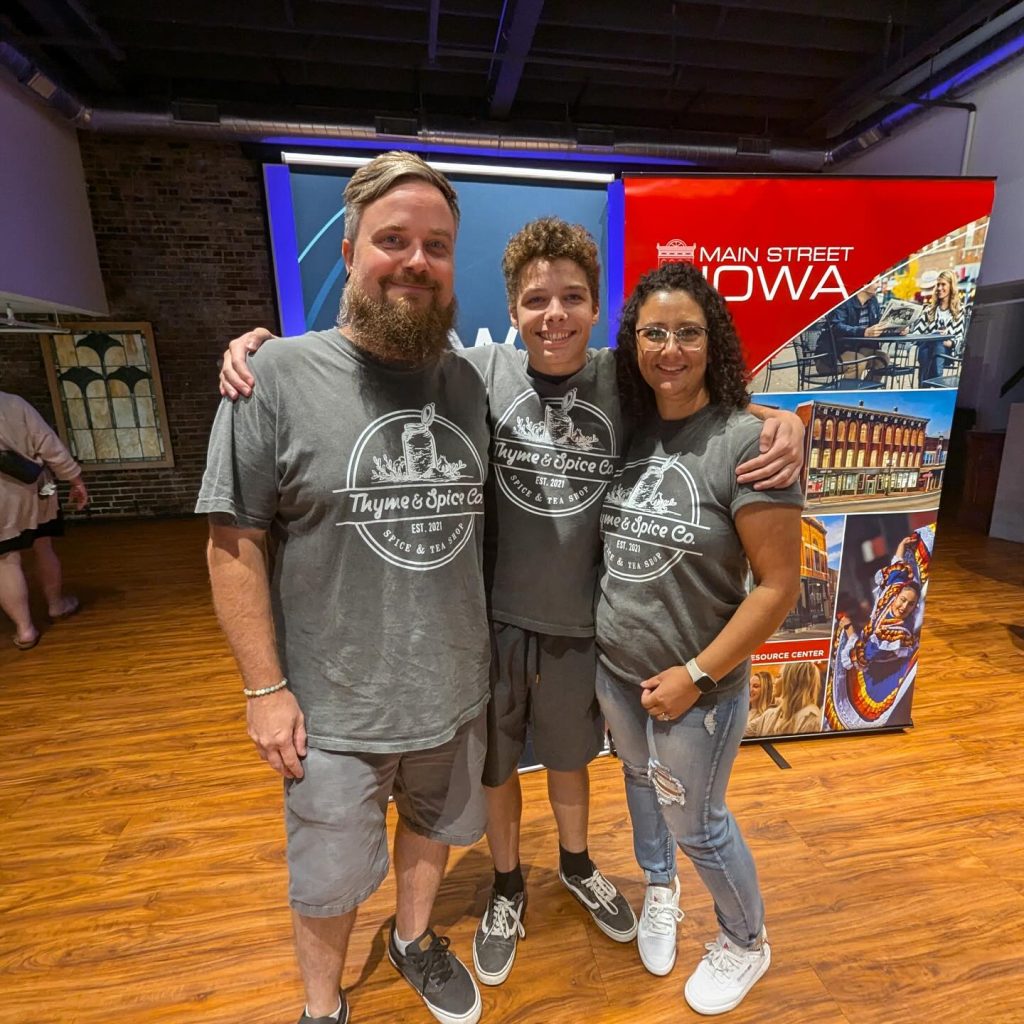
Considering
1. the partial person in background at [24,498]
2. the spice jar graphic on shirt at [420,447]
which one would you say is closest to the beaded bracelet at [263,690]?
the spice jar graphic on shirt at [420,447]

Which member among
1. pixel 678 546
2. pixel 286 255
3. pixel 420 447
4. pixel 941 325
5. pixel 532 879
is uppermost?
pixel 286 255

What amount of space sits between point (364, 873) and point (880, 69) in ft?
19.4

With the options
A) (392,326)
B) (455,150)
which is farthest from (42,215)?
(392,326)

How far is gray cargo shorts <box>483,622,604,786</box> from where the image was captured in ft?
Result: 4.46

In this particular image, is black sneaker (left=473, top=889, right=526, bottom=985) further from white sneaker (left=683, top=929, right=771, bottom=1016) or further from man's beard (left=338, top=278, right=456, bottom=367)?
man's beard (left=338, top=278, right=456, bottom=367)

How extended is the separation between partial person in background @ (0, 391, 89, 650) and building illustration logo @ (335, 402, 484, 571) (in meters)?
3.30

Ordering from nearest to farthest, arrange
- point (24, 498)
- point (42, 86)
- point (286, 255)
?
point (286, 255) → point (24, 498) → point (42, 86)

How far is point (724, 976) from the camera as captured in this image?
139 centimetres

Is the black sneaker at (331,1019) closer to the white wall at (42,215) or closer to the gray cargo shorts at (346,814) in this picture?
the gray cargo shorts at (346,814)

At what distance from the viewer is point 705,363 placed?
1.19m

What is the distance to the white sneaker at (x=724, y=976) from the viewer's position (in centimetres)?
137

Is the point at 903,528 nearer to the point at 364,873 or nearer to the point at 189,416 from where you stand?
the point at 364,873

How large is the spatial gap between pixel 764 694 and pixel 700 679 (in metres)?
1.43

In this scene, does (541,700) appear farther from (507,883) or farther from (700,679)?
(507,883)
